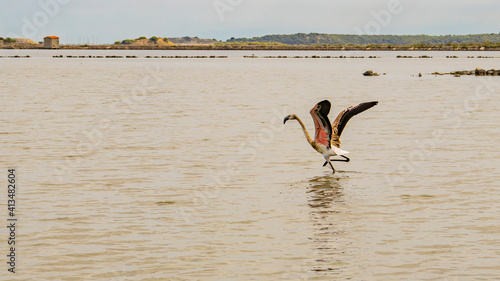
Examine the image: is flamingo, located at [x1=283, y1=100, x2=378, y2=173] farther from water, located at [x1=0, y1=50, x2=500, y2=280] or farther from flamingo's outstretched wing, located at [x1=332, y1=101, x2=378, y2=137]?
water, located at [x1=0, y1=50, x2=500, y2=280]

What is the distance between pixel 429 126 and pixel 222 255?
23.4 metres

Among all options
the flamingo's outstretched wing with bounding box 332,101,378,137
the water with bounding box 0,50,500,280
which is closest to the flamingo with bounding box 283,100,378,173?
the flamingo's outstretched wing with bounding box 332,101,378,137

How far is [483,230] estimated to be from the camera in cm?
1461

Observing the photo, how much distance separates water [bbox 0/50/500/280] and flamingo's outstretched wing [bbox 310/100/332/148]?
1165 millimetres

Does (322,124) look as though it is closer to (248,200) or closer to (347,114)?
(347,114)

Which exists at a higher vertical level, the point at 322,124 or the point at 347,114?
the point at 347,114

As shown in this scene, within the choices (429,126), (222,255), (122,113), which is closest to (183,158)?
(222,255)

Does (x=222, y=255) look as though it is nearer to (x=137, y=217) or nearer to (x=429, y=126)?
(x=137, y=217)

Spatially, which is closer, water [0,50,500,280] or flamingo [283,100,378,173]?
water [0,50,500,280]

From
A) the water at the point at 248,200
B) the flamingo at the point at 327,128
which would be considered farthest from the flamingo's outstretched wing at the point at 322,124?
the water at the point at 248,200

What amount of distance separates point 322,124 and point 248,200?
3.07m

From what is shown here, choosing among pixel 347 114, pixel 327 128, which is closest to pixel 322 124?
pixel 327 128

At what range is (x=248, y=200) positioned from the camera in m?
17.6

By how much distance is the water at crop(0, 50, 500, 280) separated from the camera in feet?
41.0
